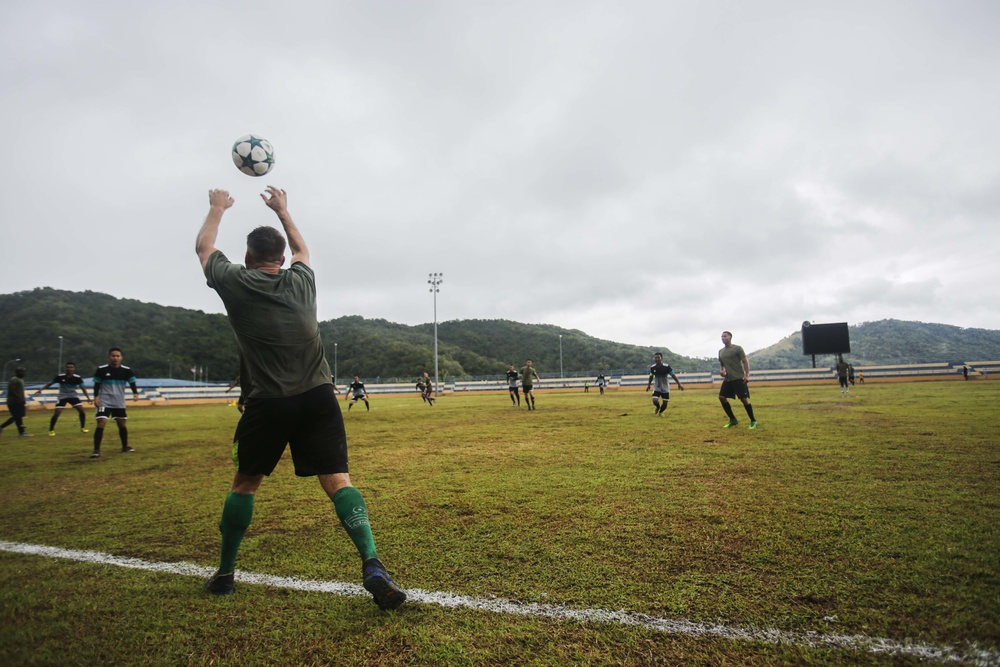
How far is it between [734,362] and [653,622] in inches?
401

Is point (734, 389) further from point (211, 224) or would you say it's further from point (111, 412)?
point (111, 412)

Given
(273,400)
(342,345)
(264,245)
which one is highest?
(342,345)

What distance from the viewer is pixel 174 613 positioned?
267cm

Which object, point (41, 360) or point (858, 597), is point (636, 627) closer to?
point (858, 597)

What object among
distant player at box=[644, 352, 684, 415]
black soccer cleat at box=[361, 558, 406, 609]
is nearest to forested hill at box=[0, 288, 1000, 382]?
distant player at box=[644, 352, 684, 415]

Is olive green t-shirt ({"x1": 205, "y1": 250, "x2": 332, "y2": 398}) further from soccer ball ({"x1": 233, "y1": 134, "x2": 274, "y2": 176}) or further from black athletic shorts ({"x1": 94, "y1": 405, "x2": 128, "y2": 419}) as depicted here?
black athletic shorts ({"x1": 94, "y1": 405, "x2": 128, "y2": 419})

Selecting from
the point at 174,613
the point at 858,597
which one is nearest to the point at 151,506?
the point at 174,613

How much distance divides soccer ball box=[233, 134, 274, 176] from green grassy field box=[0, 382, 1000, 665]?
132 inches

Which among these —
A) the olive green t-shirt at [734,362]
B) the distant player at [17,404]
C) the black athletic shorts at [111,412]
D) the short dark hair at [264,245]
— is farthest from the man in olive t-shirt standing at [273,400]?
the distant player at [17,404]

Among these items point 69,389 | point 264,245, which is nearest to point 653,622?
point 264,245

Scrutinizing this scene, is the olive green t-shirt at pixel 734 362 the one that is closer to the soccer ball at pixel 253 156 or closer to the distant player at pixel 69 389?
the soccer ball at pixel 253 156

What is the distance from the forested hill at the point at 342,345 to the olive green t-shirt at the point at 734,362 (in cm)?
4145

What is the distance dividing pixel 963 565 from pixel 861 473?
120 inches

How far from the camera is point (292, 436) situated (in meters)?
3.01
